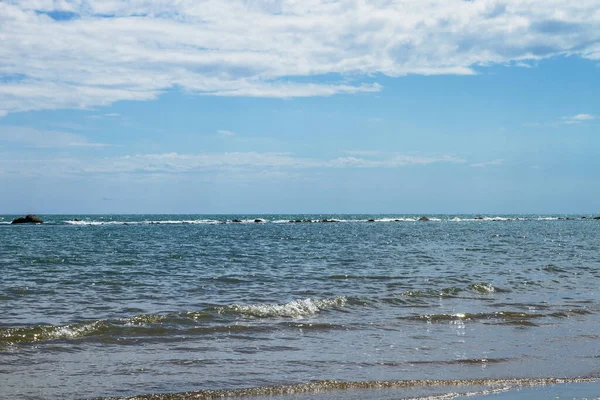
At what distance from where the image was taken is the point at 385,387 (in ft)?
34.2

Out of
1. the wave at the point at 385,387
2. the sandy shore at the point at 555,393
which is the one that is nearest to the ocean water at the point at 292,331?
the wave at the point at 385,387

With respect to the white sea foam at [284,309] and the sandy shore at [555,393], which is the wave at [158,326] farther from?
the sandy shore at [555,393]

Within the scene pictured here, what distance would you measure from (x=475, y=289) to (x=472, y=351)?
9.91 meters

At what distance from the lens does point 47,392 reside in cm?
977

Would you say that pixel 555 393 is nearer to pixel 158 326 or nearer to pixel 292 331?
pixel 292 331

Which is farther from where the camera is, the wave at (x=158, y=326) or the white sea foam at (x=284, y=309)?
the white sea foam at (x=284, y=309)

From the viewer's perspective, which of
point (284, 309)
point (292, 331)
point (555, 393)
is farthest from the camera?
point (284, 309)

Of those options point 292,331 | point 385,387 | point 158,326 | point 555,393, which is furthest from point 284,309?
Result: point 555,393

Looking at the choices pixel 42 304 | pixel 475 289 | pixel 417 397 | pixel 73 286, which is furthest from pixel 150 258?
pixel 417 397

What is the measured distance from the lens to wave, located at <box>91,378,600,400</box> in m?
9.81

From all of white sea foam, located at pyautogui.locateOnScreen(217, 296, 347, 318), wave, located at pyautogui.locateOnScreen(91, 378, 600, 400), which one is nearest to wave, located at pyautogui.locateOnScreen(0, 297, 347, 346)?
white sea foam, located at pyautogui.locateOnScreen(217, 296, 347, 318)

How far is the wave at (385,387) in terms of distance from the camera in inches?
386

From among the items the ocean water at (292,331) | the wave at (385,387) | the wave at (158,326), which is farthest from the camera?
the wave at (158,326)

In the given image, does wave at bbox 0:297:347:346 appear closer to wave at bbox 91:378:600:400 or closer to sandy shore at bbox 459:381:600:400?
wave at bbox 91:378:600:400
